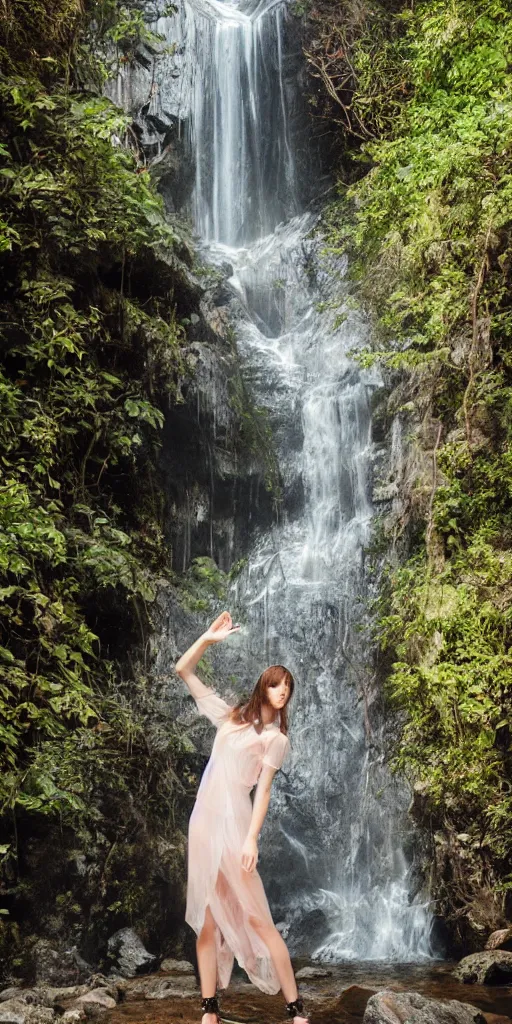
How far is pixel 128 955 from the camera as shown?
6395 millimetres

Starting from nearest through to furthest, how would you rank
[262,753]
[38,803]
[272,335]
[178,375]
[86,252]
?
[262,753] < [38,803] < [86,252] < [178,375] < [272,335]

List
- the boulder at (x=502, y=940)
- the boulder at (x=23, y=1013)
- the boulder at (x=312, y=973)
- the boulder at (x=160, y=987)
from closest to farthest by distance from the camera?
the boulder at (x=23, y=1013) → the boulder at (x=160, y=987) → the boulder at (x=502, y=940) → the boulder at (x=312, y=973)

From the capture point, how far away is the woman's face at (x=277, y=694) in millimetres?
4148

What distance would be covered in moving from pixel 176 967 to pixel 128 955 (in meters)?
0.43

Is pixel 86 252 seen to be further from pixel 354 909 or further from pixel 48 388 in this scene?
pixel 354 909

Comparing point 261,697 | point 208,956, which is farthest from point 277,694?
point 208,956

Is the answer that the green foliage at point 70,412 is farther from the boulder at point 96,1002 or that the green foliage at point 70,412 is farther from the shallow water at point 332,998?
the shallow water at point 332,998

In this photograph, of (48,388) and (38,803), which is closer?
(38,803)

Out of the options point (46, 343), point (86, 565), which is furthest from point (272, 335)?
point (86, 565)

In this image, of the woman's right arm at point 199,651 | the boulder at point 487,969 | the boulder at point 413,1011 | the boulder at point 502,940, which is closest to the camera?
the boulder at point 413,1011

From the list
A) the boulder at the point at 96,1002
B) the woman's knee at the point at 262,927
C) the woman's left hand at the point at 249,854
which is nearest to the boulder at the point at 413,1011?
the woman's knee at the point at 262,927

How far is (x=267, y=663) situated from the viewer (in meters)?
9.91

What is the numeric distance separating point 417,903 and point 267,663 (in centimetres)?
309

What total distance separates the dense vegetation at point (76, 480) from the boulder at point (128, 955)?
0.49 ft
